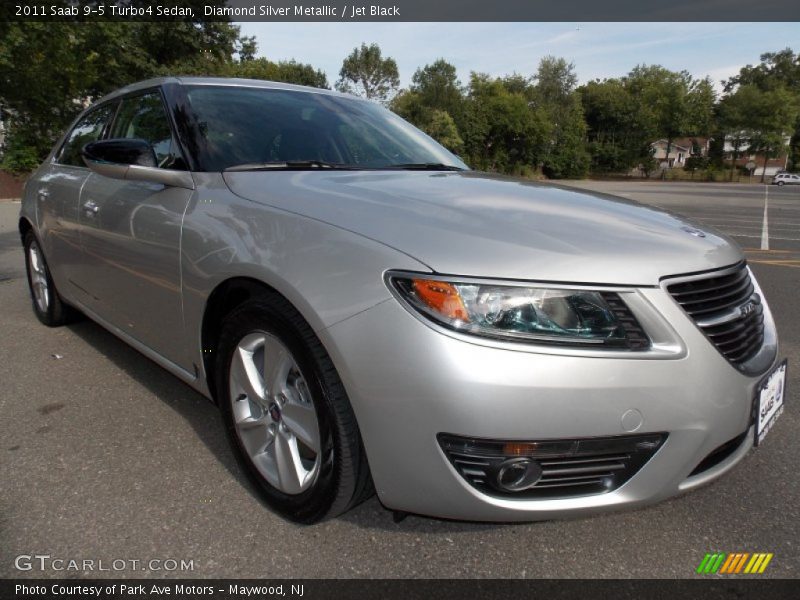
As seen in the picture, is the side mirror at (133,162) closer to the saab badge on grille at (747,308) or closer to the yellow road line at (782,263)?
the saab badge on grille at (747,308)


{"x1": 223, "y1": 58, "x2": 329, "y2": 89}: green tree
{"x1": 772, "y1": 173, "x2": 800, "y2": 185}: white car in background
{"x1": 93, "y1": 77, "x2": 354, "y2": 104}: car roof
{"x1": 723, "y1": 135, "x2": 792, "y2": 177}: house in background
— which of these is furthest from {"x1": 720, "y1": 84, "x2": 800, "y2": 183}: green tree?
{"x1": 93, "y1": 77, "x2": 354, "y2": 104}: car roof

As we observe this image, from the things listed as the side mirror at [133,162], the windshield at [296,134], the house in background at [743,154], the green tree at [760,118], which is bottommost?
the side mirror at [133,162]

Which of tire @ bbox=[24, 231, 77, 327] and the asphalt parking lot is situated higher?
tire @ bbox=[24, 231, 77, 327]

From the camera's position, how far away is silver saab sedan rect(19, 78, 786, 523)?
1.53 meters

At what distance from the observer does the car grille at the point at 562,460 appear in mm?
1554

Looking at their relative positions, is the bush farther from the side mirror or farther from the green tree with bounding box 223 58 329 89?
the green tree with bounding box 223 58 329 89

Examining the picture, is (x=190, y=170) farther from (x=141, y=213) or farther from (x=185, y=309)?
(x=185, y=309)

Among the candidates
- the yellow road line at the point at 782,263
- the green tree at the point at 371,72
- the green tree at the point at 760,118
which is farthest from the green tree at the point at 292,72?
the yellow road line at the point at 782,263

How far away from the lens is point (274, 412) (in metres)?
2.06

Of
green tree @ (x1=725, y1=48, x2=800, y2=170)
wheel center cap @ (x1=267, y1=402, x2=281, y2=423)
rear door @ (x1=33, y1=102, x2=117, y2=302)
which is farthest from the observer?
green tree @ (x1=725, y1=48, x2=800, y2=170)

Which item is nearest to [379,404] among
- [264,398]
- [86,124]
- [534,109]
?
[264,398]

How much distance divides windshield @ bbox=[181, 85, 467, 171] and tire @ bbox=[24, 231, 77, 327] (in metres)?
2.15

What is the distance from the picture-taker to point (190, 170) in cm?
238

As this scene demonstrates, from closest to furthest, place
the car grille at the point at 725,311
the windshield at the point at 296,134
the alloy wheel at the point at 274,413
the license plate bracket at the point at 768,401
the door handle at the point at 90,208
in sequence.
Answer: the car grille at the point at 725,311 < the license plate bracket at the point at 768,401 < the alloy wheel at the point at 274,413 < the windshield at the point at 296,134 < the door handle at the point at 90,208
